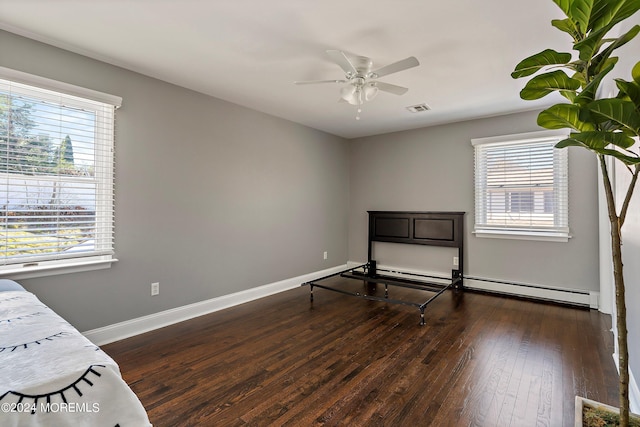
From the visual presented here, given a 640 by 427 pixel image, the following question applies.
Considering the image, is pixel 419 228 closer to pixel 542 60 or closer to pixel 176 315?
pixel 176 315

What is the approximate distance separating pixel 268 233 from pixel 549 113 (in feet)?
12.1

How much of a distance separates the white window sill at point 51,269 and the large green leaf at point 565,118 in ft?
10.8

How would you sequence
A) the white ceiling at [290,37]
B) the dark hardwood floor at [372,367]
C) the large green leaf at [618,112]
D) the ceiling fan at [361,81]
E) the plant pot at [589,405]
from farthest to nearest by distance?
the ceiling fan at [361,81]
the white ceiling at [290,37]
the dark hardwood floor at [372,367]
the plant pot at [589,405]
the large green leaf at [618,112]

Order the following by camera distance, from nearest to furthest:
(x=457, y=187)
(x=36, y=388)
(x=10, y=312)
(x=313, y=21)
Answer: (x=36, y=388), (x=10, y=312), (x=313, y=21), (x=457, y=187)

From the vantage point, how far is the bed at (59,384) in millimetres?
931

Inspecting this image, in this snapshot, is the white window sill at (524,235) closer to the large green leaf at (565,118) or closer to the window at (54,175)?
the large green leaf at (565,118)

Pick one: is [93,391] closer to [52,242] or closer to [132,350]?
[132,350]

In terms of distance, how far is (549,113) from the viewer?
107 cm

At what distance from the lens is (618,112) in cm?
88

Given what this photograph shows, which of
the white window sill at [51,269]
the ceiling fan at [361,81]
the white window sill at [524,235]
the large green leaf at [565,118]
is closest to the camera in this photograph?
the large green leaf at [565,118]

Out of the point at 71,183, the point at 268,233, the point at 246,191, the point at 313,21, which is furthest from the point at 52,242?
the point at 313,21

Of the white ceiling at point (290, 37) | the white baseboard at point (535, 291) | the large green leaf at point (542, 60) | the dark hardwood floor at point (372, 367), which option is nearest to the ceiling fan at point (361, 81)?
the white ceiling at point (290, 37)

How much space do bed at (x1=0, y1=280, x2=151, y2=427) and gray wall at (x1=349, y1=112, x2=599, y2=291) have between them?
15.0ft

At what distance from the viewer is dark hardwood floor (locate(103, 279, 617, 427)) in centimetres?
185
